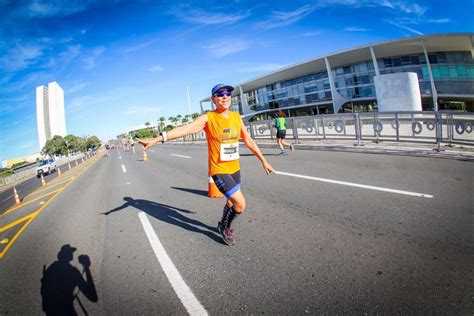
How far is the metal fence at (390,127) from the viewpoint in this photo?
8094mm

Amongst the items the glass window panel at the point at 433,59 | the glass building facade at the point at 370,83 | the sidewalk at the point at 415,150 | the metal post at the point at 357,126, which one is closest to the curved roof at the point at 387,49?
the glass building facade at the point at 370,83

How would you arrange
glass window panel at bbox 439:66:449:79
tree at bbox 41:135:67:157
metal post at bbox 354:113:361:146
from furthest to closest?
tree at bbox 41:135:67:157
glass window panel at bbox 439:66:449:79
metal post at bbox 354:113:361:146

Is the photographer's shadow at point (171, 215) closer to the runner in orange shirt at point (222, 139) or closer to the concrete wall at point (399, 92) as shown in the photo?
the runner in orange shirt at point (222, 139)

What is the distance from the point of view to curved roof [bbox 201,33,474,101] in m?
34.2

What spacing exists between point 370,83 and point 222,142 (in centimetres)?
4793

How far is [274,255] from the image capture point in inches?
118

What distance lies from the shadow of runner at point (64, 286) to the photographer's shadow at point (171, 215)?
5.10ft

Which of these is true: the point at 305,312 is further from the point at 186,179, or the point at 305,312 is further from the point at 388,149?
the point at 388,149

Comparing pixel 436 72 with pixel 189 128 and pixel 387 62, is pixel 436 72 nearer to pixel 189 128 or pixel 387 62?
pixel 387 62

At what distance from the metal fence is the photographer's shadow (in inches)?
349

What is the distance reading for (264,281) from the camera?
2514 millimetres

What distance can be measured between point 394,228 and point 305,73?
53.2 m

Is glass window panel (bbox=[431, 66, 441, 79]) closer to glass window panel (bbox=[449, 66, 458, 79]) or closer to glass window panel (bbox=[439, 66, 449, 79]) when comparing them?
glass window panel (bbox=[439, 66, 449, 79])

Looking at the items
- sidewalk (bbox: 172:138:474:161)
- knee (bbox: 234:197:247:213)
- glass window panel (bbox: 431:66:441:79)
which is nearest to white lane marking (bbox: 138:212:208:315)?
knee (bbox: 234:197:247:213)
